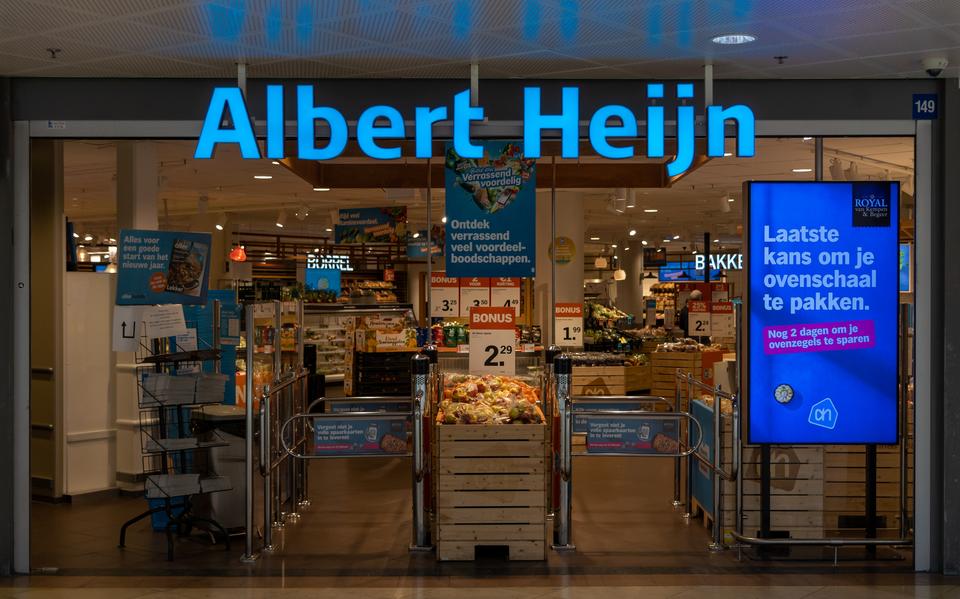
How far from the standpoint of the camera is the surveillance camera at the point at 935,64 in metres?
5.53

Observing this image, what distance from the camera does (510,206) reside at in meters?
6.93

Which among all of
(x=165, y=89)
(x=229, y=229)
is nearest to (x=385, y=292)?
(x=229, y=229)

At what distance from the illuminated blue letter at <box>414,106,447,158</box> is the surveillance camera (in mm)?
2855

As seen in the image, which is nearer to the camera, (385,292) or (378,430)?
A: (378,430)

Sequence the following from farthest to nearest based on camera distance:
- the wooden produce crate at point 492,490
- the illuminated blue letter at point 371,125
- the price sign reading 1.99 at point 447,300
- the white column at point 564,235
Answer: the white column at point 564,235 < the price sign reading 1.99 at point 447,300 < the wooden produce crate at point 492,490 < the illuminated blue letter at point 371,125

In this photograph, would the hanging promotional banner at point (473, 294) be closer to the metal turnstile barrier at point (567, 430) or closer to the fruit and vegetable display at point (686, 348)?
the metal turnstile barrier at point (567, 430)

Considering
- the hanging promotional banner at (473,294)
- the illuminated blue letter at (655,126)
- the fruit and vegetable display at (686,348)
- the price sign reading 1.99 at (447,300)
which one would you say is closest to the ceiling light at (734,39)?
the illuminated blue letter at (655,126)

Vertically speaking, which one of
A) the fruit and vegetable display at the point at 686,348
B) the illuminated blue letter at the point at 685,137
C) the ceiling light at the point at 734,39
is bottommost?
the fruit and vegetable display at the point at 686,348

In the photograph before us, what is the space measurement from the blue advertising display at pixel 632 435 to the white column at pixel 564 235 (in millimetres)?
6957

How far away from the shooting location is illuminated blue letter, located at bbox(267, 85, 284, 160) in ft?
19.0

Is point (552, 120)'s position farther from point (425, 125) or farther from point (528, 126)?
point (425, 125)

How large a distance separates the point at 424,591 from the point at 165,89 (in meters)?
3.58

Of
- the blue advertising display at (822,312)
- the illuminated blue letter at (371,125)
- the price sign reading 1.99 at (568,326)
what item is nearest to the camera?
the illuminated blue letter at (371,125)

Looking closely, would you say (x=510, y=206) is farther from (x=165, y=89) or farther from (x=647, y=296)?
(x=647, y=296)
